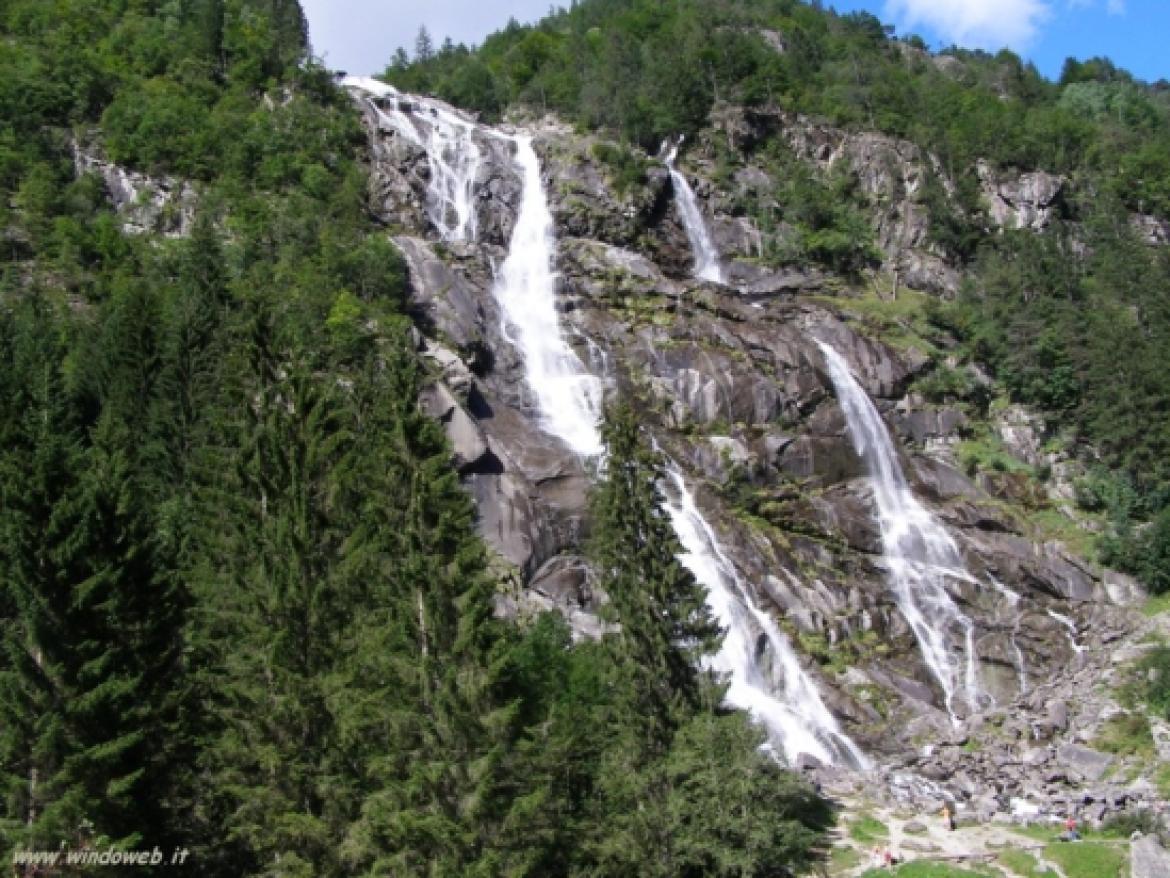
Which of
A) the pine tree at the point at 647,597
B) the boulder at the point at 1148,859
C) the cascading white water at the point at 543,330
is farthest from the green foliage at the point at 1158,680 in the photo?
the cascading white water at the point at 543,330

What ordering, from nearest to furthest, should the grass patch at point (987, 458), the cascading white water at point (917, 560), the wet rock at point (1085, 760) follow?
the wet rock at point (1085, 760) < the cascading white water at point (917, 560) < the grass patch at point (987, 458)

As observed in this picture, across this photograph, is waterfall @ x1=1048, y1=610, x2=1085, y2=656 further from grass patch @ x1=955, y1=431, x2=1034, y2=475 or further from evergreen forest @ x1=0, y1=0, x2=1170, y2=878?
grass patch @ x1=955, y1=431, x2=1034, y2=475

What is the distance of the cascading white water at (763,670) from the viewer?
3481 cm

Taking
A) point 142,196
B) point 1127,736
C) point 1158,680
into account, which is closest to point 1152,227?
point 1158,680

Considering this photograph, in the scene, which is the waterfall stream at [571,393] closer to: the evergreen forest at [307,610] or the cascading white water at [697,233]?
the cascading white water at [697,233]

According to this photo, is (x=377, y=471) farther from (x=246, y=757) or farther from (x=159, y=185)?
(x=159, y=185)

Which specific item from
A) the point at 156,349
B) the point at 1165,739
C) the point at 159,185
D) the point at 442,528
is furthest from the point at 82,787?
the point at 159,185

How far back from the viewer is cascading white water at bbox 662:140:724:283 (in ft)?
232

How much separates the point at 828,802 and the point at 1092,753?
11.0m

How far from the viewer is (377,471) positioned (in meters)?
20.9

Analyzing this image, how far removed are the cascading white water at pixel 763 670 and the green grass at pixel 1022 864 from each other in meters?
8.82

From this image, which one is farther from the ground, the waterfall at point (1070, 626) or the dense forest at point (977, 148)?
the dense forest at point (977, 148)

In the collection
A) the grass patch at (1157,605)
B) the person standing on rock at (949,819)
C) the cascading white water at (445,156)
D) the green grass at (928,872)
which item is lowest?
the green grass at (928,872)

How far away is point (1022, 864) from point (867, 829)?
15.2 ft
